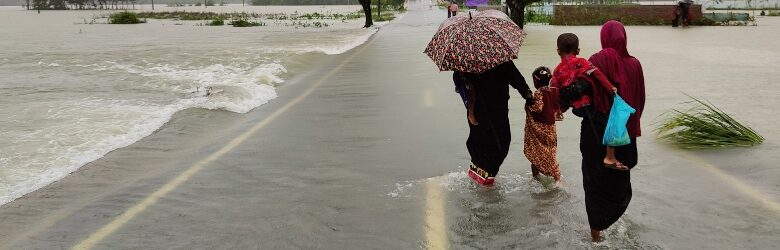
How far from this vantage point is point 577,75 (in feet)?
14.1

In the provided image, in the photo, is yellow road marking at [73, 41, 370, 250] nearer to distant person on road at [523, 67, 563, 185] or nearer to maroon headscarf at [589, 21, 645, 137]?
distant person on road at [523, 67, 563, 185]

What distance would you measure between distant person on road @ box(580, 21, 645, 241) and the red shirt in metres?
0.08

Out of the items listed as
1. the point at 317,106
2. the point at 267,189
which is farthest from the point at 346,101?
the point at 267,189

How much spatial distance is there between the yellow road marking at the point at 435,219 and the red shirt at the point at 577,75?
4.56 feet

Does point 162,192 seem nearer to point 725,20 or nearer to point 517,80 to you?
point 517,80

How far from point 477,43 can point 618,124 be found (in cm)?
158

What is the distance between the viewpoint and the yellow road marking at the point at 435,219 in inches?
183

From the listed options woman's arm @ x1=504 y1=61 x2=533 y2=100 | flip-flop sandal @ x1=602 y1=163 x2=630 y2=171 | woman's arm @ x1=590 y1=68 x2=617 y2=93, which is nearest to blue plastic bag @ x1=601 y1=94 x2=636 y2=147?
woman's arm @ x1=590 y1=68 x2=617 y2=93

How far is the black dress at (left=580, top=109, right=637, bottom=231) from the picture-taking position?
4.38 meters

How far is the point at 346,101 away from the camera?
1198 centimetres

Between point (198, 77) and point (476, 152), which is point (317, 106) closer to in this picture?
point (476, 152)

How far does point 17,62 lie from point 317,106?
1945 cm

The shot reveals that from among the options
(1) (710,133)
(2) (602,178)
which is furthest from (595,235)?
(1) (710,133)

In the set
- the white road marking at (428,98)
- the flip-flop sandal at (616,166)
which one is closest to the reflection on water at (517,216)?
the flip-flop sandal at (616,166)
